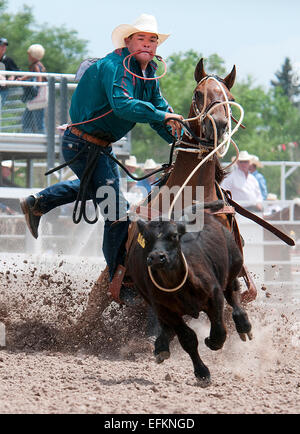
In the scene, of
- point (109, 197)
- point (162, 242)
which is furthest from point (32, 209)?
point (162, 242)

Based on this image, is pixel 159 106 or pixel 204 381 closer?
pixel 204 381

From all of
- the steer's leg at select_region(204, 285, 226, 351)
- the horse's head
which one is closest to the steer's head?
the steer's leg at select_region(204, 285, 226, 351)

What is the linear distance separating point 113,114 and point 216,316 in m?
1.80

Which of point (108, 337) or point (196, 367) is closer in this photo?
point (196, 367)

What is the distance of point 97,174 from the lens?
608cm

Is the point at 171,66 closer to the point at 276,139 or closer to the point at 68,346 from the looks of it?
the point at 276,139

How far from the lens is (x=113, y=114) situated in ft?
19.1

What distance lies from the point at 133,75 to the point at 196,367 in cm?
207

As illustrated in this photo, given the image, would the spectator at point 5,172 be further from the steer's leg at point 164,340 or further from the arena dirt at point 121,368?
the steer's leg at point 164,340

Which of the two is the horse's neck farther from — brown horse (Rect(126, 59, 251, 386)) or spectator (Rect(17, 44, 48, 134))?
spectator (Rect(17, 44, 48, 134))

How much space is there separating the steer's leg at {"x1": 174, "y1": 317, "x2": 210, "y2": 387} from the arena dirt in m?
0.06

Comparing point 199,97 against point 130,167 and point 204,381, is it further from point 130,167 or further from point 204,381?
point 130,167

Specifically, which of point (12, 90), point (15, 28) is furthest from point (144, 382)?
point (15, 28)

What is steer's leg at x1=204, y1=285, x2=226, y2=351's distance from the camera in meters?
4.83
